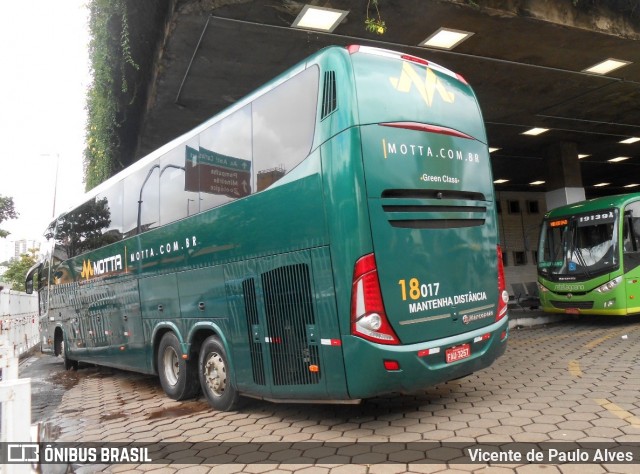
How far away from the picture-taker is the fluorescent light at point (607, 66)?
9.59 m

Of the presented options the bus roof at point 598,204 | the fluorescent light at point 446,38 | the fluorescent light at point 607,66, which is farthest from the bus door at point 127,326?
the bus roof at point 598,204

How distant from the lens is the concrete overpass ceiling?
24.1 feet

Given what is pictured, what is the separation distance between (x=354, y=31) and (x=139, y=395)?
22.9 ft

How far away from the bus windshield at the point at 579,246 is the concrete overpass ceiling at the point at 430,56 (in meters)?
2.96

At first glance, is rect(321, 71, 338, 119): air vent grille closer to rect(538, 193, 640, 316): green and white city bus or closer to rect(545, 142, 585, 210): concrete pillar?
rect(538, 193, 640, 316): green and white city bus

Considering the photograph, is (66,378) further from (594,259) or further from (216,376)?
(594,259)

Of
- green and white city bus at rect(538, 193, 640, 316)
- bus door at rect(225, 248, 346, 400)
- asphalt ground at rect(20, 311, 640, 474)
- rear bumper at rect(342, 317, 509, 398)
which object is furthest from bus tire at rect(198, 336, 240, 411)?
green and white city bus at rect(538, 193, 640, 316)

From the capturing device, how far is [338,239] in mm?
4461

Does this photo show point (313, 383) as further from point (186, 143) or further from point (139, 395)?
point (139, 395)

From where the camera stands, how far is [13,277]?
2149 inches

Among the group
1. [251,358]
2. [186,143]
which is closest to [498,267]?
[251,358]

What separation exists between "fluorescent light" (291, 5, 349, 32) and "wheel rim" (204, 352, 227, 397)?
513 cm

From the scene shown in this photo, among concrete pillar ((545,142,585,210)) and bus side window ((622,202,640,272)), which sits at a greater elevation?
concrete pillar ((545,142,585,210))

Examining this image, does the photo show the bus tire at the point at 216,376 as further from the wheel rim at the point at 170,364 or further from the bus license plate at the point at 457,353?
the bus license plate at the point at 457,353
